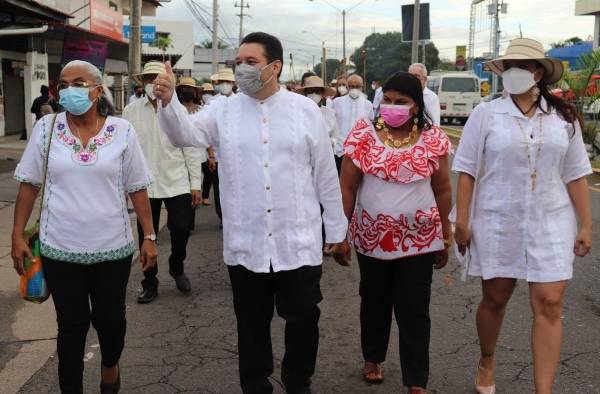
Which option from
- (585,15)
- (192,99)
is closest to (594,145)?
(192,99)

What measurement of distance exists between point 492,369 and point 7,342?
3.10 metres

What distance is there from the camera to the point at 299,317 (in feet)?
12.3

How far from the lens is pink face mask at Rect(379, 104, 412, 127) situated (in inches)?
154

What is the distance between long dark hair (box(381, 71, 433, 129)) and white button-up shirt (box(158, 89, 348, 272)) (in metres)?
0.52

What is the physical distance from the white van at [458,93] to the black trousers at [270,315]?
3111 centimetres

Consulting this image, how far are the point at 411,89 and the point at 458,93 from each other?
30.9 m

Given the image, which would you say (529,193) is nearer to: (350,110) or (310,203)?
(310,203)

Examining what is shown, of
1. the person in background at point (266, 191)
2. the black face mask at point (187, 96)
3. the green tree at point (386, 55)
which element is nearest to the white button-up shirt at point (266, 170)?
the person in background at point (266, 191)

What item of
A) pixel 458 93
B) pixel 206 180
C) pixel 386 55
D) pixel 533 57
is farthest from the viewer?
pixel 386 55

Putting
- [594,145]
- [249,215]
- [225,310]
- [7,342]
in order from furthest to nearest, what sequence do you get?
[594,145]
[225,310]
[7,342]
[249,215]

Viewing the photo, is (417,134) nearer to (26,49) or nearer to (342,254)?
(342,254)

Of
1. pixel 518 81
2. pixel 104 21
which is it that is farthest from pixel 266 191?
pixel 104 21

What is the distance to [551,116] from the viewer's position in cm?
377

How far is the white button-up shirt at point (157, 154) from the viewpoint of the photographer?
585 cm
